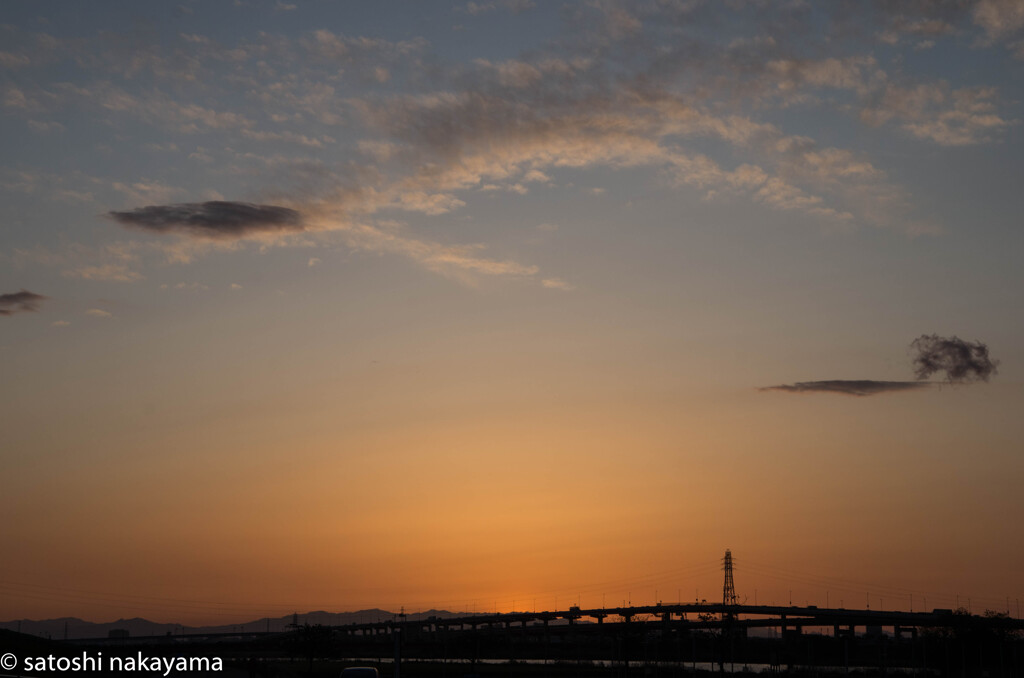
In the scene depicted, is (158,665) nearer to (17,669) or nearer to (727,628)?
(17,669)

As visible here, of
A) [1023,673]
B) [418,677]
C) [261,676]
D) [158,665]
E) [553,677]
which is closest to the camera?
[158,665]

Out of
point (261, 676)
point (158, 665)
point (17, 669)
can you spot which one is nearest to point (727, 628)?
point (261, 676)

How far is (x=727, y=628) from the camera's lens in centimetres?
18012

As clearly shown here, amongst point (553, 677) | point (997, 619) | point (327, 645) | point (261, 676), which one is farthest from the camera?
point (997, 619)

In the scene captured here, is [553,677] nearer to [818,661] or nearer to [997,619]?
[818,661]

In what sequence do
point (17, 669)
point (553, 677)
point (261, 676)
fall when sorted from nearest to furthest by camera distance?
point (17, 669) → point (261, 676) → point (553, 677)

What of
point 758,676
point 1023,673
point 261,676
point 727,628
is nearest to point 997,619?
point 727,628

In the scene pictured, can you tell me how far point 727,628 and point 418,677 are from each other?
88189 millimetres

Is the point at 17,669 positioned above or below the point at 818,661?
above

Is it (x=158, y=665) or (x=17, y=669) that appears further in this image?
(x=158, y=665)

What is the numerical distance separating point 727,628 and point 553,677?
7244cm

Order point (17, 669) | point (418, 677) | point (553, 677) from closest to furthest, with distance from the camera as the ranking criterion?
point (17, 669), point (418, 677), point (553, 677)

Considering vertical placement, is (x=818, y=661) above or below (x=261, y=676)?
below

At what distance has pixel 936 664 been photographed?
395 feet
